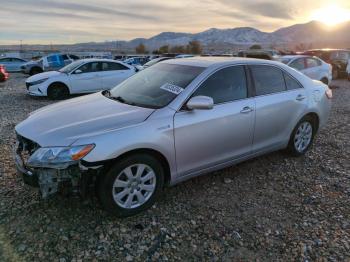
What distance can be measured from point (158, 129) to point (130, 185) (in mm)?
645

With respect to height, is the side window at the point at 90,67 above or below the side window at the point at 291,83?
below

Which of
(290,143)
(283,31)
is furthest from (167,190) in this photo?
(283,31)

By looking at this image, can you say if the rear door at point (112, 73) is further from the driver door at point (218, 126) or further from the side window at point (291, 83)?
the driver door at point (218, 126)

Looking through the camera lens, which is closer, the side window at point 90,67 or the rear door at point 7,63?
the side window at point 90,67

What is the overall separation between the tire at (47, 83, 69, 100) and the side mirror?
828 centimetres

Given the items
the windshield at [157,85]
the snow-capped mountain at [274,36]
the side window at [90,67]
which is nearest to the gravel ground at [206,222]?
the windshield at [157,85]

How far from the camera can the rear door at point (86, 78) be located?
1076 centimetres

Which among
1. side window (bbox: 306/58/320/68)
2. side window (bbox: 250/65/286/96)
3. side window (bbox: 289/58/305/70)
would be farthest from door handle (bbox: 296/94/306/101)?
side window (bbox: 306/58/320/68)

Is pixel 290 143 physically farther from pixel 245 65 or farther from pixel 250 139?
pixel 245 65

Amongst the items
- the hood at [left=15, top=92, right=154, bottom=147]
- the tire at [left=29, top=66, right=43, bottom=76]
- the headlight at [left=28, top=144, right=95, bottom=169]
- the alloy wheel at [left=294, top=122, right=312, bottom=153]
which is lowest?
the tire at [left=29, top=66, right=43, bottom=76]

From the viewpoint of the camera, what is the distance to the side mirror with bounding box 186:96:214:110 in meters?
3.40

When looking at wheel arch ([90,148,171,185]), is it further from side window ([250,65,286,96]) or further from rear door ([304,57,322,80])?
rear door ([304,57,322,80])

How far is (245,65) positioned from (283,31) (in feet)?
623

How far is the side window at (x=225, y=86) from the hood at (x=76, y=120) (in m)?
0.78
